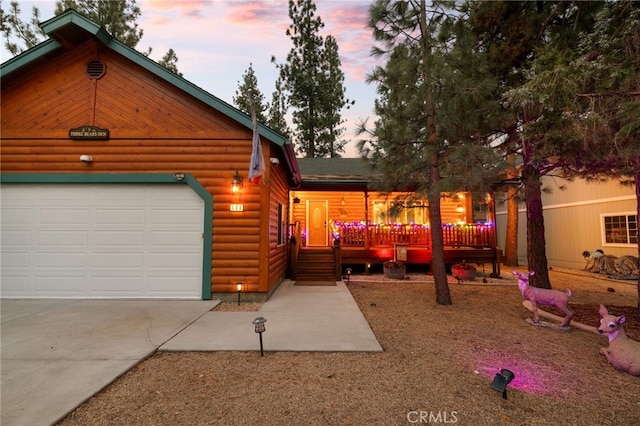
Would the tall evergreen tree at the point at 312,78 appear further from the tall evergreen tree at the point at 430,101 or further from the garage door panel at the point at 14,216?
the garage door panel at the point at 14,216

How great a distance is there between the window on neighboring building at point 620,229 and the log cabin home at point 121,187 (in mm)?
12349

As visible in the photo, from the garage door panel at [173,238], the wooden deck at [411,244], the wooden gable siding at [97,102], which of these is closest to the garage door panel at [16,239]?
the wooden gable siding at [97,102]

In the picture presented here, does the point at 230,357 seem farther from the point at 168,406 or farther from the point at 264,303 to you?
the point at 264,303

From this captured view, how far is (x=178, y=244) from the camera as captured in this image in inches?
242

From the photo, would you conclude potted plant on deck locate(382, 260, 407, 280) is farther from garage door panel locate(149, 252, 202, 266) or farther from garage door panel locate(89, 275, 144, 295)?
garage door panel locate(89, 275, 144, 295)

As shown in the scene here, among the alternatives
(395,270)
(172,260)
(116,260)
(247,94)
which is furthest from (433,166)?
(247,94)

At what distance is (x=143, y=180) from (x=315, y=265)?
5.33m

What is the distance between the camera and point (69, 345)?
144 inches

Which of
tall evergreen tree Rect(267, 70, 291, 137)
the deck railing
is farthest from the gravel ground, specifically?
tall evergreen tree Rect(267, 70, 291, 137)

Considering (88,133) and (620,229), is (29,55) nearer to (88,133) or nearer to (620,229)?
(88,133)

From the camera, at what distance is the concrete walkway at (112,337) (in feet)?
8.56

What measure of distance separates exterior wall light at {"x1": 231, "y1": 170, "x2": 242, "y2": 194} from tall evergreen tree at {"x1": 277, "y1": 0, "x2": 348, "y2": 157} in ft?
49.8

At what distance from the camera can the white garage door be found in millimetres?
6059

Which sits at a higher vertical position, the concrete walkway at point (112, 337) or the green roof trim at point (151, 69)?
the green roof trim at point (151, 69)
